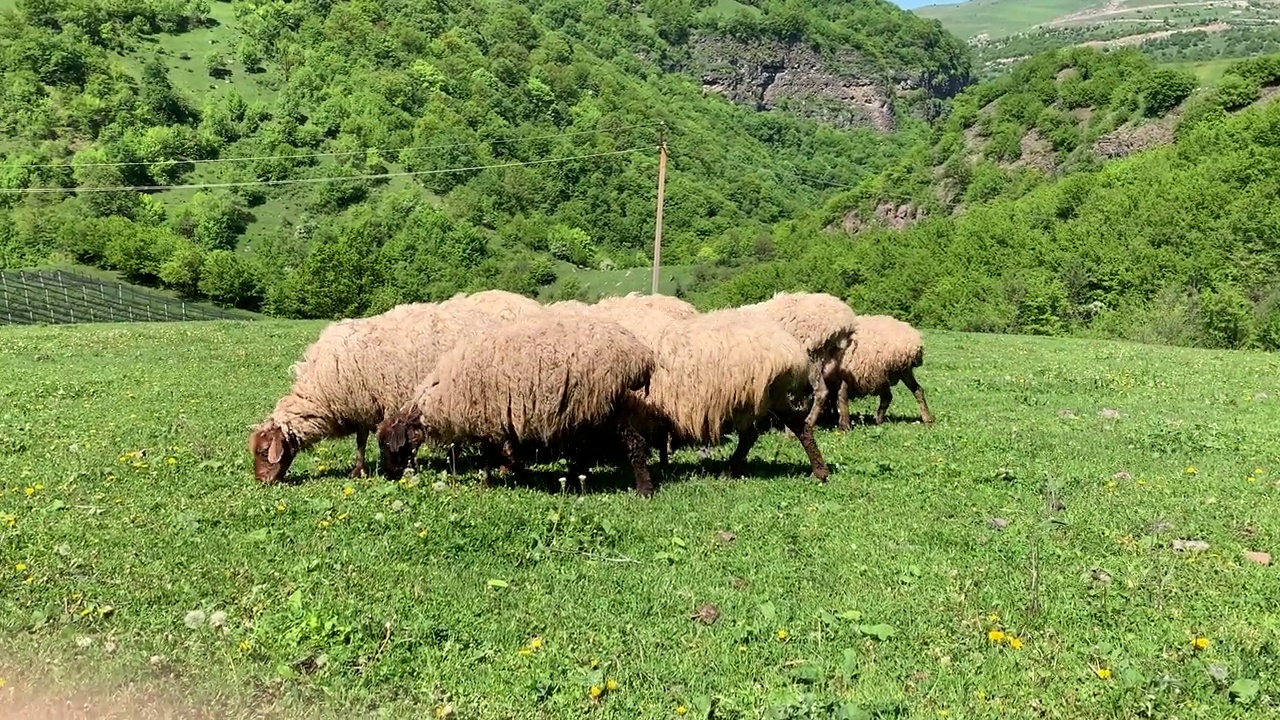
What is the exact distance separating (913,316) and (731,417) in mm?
67883

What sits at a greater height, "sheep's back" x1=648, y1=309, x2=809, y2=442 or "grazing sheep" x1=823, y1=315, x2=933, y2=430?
"sheep's back" x1=648, y1=309, x2=809, y2=442

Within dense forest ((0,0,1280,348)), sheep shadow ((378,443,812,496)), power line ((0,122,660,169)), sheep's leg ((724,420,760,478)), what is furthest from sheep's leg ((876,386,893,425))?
power line ((0,122,660,169))

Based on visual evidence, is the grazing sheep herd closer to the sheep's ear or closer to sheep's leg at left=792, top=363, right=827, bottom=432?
the sheep's ear

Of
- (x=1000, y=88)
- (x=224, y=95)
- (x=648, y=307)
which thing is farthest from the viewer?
(x=224, y=95)

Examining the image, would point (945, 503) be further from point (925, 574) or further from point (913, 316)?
point (913, 316)

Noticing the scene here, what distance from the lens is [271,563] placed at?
256 inches

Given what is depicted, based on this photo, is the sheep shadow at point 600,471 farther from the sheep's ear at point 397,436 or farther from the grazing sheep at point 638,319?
the sheep's ear at point 397,436

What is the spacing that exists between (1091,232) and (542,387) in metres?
68.1

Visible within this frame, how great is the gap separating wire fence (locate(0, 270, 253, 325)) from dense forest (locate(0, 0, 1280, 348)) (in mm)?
18320

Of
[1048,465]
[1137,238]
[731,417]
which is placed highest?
[731,417]

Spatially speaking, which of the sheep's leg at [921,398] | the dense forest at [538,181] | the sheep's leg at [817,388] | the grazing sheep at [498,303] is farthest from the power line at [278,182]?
the grazing sheep at [498,303]

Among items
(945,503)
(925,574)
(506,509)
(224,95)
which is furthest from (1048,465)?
(224,95)

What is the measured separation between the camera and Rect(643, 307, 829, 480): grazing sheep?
9.87 metres

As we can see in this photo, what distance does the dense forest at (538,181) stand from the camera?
62.2 meters
